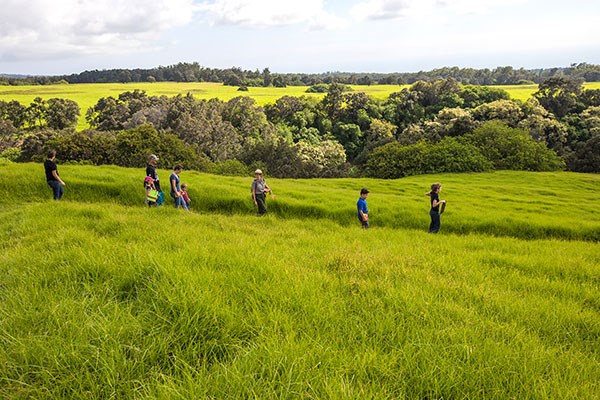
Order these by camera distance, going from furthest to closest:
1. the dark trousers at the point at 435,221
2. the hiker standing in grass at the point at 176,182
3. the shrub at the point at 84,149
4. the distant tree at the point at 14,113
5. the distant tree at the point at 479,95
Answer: the distant tree at the point at 479,95 → the distant tree at the point at 14,113 → the shrub at the point at 84,149 → the hiker standing in grass at the point at 176,182 → the dark trousers at the point at 435,221

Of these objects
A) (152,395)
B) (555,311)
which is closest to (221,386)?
(152,395)

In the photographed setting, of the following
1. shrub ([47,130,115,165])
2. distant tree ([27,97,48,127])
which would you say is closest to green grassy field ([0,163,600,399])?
shrub ([47,130,115,165])

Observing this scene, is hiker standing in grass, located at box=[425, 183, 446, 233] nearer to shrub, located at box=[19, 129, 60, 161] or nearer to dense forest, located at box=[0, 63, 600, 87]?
shrub, located at box=[19, 129, 60, 161]

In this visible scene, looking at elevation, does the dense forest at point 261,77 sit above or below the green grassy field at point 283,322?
above

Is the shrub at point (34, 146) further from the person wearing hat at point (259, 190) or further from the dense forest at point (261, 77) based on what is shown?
the dense forest at point (261, 77)

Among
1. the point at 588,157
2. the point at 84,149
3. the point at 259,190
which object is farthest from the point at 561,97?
the point at 84,149

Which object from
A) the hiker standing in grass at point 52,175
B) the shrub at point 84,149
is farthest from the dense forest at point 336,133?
the hiker standing in grass at point 52,175

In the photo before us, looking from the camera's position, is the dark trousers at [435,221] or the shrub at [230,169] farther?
the shrub at [230,169]

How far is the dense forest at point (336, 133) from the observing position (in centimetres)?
4250

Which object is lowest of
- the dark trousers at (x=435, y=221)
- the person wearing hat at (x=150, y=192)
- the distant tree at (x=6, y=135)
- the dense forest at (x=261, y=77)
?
the dark trousers at (x=435, y=221)

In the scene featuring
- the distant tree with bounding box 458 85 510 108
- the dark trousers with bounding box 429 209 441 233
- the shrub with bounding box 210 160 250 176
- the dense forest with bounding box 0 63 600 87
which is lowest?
the shrub with bounding box 210 160 250 176

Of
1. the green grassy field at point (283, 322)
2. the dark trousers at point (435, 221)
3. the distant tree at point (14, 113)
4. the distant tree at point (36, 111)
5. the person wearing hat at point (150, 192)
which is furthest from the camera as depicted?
the distant tree at point (36, 111)

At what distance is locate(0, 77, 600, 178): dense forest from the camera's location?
4250 cm

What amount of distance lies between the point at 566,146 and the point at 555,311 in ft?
209
